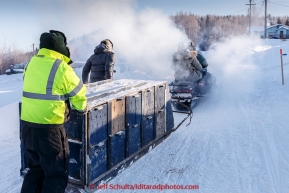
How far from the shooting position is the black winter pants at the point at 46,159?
3.39 m

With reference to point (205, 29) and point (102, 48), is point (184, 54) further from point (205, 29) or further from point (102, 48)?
point (205, 29)

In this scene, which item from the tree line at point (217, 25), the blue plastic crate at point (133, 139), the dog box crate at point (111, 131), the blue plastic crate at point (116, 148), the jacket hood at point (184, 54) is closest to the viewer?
the dog box crate at point (111, 131)

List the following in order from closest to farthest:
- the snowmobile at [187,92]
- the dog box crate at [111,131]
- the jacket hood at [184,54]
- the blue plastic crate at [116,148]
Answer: the dog box crate at [111,131], the blue plastic crate at [116,148], the snowmobile at [187,92], the jacket hood at [184,54]

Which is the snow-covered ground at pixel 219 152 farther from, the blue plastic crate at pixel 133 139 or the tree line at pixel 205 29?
the tree line at pixel 205 29

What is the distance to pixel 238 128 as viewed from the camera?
7215 millimetres

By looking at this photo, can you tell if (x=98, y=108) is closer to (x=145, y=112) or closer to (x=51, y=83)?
(x=51, y=83)

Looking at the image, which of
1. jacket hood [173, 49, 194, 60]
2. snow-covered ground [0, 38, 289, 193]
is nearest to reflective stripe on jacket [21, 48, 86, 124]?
snow-covered ground [0, 38, 289, 193]

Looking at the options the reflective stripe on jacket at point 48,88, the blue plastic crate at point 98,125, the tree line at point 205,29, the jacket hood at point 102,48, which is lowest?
the blue plastic crate at point 98,125

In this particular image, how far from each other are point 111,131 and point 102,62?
302 cm

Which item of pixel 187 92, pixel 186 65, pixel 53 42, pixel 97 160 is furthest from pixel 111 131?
pixel 186 65

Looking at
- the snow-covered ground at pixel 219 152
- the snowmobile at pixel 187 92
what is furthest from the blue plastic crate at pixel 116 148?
the snowmobile at pixel 187 92

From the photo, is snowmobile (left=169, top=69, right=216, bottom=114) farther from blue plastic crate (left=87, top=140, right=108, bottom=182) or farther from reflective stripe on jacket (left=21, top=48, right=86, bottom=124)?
→ reflective stripe on jacket (left=21, top=48, right=86, bottom=124)

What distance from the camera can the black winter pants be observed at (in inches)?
134

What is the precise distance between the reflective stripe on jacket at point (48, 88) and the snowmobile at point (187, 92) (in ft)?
18.5
